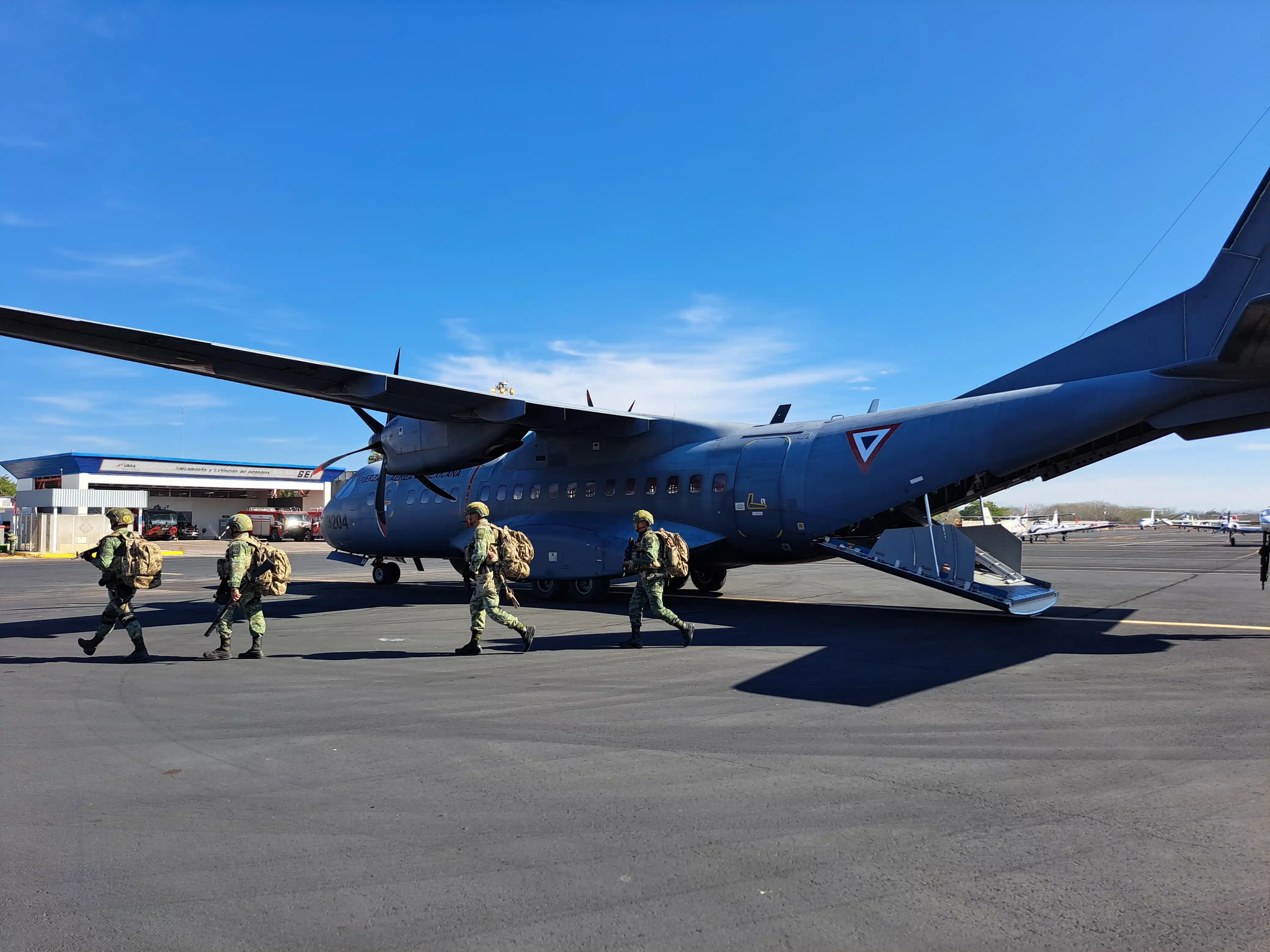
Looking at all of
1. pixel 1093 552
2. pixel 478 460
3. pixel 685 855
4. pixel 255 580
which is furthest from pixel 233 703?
pixel 1093 552

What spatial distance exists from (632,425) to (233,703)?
10.9m

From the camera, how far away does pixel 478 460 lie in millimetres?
18109

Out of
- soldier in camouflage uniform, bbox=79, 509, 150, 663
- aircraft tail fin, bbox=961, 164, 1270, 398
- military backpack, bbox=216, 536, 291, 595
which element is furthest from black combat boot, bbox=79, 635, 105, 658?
aircraft tail fin, bbox=961, 164, 1270, 398

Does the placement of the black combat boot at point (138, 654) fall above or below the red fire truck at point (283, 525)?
below

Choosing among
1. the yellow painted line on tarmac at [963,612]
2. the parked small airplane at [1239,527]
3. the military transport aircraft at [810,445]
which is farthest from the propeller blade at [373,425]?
the parked small airplane at [1239,527]

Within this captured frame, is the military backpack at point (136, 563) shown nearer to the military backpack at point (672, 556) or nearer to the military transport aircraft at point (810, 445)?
the military transport aircraft at point (810, 445)

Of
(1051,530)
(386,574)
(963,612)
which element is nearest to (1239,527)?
(1051,530)

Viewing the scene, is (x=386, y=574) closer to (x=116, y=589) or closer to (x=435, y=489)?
(x=435, y=489)

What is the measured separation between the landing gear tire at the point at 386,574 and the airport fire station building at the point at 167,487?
32.3 meters

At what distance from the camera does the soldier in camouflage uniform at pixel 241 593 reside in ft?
34.8

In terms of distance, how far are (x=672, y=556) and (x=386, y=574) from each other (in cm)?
1445

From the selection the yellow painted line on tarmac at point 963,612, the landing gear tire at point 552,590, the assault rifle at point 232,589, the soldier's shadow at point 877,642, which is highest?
the assault rifle at point 232,589

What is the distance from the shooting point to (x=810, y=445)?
15.2m

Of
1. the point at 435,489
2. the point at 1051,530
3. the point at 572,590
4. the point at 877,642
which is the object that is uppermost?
→ the point at 435,489
